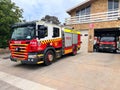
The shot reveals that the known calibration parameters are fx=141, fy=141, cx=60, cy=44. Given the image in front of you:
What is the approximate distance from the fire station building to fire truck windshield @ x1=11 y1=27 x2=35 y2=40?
9.55 meters

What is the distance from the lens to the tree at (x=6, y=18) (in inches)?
574

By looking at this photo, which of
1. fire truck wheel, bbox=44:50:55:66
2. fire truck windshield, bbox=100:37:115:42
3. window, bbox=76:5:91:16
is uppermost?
window, bbox=76:5:91:16

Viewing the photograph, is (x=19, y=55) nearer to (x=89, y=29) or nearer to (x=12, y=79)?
(x=12, y=79)

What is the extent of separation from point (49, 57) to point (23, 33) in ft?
7.28

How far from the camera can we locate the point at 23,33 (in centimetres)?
811

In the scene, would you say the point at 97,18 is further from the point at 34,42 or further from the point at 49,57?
the point at 34,42

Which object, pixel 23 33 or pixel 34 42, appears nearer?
pixel 34 42

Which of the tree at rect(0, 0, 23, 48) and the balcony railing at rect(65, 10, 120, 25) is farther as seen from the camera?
the balcony railing at rect(65, 10, 120, 25)

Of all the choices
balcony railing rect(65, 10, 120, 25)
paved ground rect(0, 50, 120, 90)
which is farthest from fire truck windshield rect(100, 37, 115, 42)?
paved ground rect(0, 50, 120, 90)

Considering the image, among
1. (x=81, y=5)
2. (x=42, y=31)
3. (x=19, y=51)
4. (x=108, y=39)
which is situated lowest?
(x=19, y=51)

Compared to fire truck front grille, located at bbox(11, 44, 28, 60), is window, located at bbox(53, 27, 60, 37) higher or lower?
higher

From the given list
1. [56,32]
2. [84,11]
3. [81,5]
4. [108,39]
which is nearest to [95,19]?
→ [108,39]

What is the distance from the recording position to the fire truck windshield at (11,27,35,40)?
7839 millimetres

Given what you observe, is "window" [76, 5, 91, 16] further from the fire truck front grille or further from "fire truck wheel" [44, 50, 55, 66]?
the fire truck front grille
